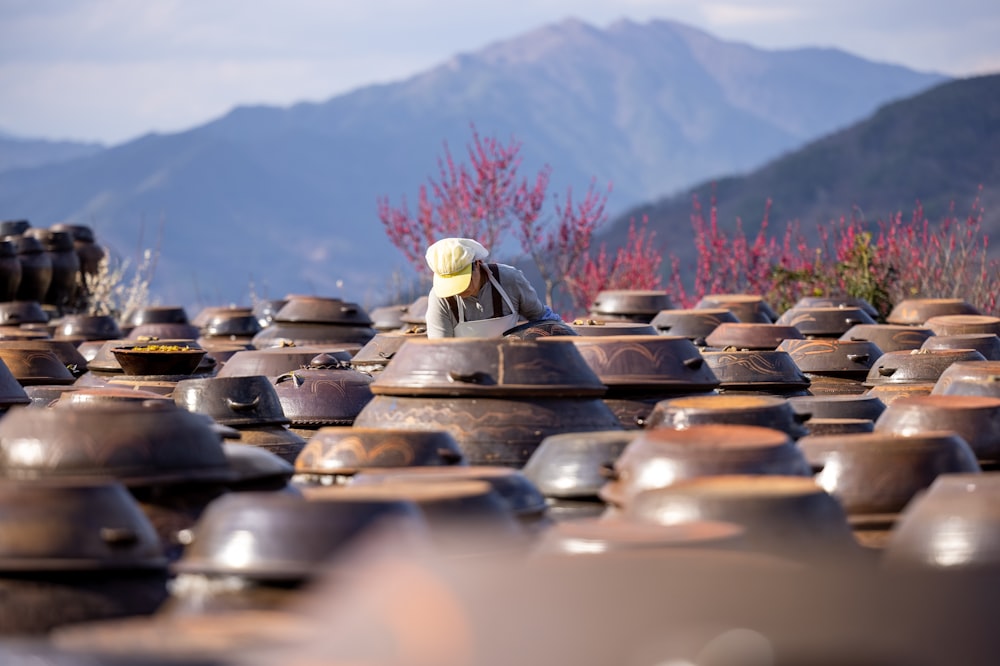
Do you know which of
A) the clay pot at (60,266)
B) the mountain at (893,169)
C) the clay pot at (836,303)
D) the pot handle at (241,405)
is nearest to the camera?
the pot handle at (241,405)

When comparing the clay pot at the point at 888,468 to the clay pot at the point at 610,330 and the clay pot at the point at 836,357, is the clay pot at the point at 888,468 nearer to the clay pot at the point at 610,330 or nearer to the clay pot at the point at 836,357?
the clay pot at the point at 610,330

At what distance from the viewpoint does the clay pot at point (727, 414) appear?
6.59m

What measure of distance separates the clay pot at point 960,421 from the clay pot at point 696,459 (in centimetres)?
140

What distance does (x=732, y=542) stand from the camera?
13.6 feet

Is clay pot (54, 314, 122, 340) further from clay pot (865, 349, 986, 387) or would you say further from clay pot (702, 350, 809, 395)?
clay pot (865, 349, 986, 387)

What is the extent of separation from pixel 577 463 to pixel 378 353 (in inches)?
186

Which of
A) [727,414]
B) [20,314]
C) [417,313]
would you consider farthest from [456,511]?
[20,314]

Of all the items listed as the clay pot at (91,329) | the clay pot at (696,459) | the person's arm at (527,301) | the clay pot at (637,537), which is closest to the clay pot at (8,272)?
the clay pot at (91,329)

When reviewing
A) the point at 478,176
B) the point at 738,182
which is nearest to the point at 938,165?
the point at 738,182

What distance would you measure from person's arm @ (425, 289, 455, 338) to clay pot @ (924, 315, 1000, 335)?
5120 millimetres

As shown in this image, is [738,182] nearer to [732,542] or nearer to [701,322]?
[701,322]

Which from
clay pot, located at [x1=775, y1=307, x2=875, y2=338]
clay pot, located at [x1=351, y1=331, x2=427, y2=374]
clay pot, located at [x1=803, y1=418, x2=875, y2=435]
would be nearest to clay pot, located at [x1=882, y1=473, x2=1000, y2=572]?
clay pot, located at [x1=803, y1=418, x2=875, y2=435]

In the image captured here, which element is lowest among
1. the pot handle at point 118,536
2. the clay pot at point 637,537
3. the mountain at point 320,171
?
the mountain at point 320,171

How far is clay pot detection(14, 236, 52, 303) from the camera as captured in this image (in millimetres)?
20078
